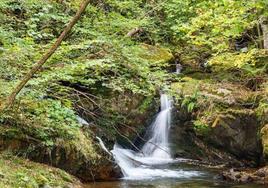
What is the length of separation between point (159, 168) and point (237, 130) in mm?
2459

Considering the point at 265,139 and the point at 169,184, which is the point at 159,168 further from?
the point at 265,139

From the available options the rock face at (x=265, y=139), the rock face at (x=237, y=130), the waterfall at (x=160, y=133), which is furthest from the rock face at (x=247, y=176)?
the waterfall at (x=160, y=133)

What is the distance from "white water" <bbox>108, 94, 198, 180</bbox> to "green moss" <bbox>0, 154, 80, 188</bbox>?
176 cm

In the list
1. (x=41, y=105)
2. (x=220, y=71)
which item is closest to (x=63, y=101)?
(x=41, y=105)

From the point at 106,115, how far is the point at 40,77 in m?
3.28

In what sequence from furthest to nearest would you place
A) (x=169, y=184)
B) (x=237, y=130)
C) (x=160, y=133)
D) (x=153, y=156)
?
(x=160, y=133) → (x=153, y=156) → (x=237, y=130) → (x=169, y=184)

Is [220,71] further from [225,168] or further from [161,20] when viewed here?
[225,168]

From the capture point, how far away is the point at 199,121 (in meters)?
10.4

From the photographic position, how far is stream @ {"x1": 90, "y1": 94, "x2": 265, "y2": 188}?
303 inches

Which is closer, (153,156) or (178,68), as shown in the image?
(153,156)

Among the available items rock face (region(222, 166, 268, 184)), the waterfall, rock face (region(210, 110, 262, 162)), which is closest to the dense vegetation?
rock face (region(210, 110, 262, 162))

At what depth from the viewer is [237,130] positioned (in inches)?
406

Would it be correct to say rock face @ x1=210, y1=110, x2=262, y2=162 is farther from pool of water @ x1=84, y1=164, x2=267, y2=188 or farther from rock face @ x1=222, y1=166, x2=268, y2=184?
pool of water @ x1=84, y1=164, x2=267, y2=188

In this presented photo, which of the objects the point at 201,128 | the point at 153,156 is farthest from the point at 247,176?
the point at 153,156
